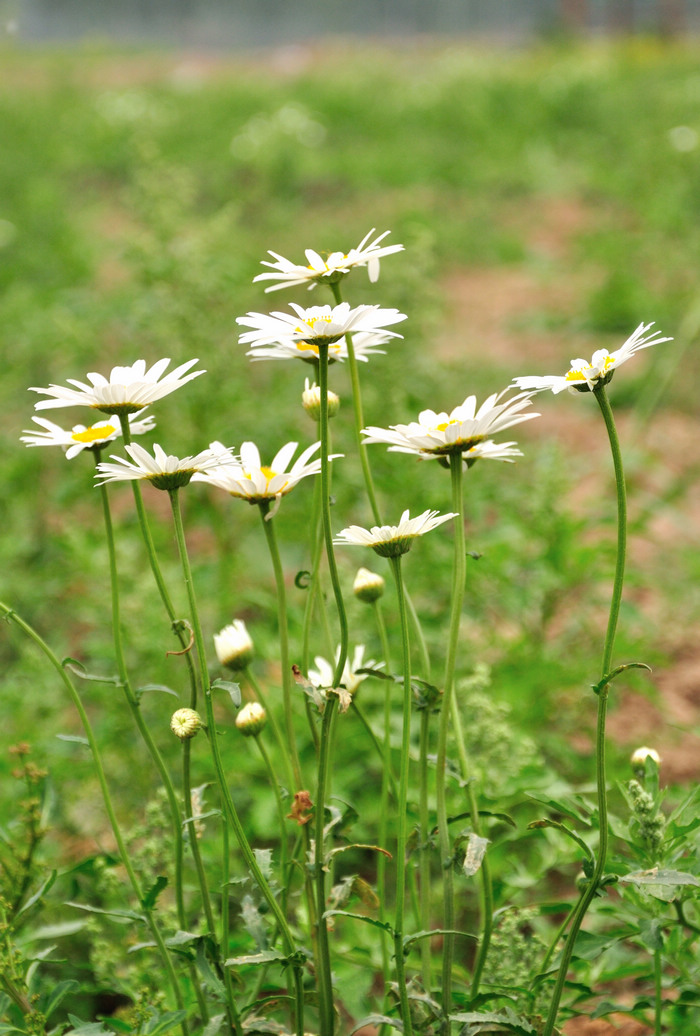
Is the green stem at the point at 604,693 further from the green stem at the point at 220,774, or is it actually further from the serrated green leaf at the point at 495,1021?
the green stem at the point at 220,774

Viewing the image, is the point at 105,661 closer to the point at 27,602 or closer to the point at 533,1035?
the point at 27,602

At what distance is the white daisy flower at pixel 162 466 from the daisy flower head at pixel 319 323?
0.11 metres

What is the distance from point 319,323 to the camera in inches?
34.4

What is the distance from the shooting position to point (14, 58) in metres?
13.6

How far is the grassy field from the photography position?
1.82m

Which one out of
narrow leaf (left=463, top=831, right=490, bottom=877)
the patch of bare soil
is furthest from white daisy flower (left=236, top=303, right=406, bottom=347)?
the patch of bare soil

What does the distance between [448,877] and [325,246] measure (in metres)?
3.90

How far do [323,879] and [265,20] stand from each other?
71.6 feet

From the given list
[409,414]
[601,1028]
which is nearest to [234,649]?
[601,1028]

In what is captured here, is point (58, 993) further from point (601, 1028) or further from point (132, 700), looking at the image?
point (601, 1028)

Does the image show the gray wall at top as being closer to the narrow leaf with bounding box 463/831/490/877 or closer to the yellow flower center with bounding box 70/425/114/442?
the yellow flower center with bounding box 70/425/114/442

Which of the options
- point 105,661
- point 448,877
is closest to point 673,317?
point 105,661

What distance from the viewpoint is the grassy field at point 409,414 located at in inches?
71.8

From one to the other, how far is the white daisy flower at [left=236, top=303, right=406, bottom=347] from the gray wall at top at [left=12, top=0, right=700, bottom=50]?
20.9 metres
